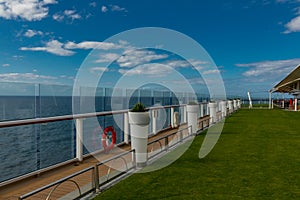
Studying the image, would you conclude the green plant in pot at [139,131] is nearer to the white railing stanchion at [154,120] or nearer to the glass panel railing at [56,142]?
the glass panel railing at [56,142]

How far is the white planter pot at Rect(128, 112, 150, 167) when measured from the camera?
5371mm

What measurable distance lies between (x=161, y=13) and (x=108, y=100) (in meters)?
14.1

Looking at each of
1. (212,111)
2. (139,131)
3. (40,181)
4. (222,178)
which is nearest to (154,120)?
(212,111)

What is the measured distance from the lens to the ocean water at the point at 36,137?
4.98 metres

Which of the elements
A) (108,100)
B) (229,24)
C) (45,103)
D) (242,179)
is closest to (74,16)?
(108,100)

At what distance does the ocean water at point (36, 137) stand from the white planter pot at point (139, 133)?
1.41 metres

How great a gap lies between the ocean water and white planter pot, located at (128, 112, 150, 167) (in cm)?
141

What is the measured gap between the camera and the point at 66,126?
20.2 feet

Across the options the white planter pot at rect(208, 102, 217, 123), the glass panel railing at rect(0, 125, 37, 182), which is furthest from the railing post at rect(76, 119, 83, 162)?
the white planter pot at rect(208, 102, 217, 123)

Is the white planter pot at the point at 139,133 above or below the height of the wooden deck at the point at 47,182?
above

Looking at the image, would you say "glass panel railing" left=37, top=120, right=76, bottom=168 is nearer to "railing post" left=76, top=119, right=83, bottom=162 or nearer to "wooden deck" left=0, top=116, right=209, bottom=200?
"railing post" left=76, top=119, right=83, bottom=162

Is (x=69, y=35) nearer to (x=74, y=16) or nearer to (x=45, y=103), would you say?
(x=74, y=16)

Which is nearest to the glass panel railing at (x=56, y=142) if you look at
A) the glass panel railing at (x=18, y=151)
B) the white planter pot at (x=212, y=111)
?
the glass panel railing at (x=18, y=151)

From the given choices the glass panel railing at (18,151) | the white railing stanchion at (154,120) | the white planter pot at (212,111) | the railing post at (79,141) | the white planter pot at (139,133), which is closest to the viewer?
the glass panel railing at (18,151)
